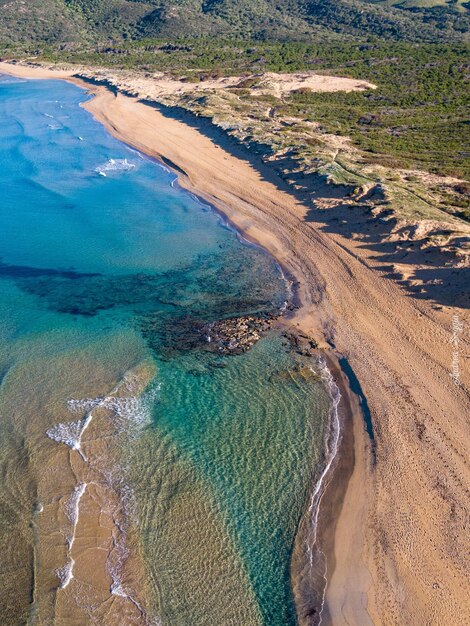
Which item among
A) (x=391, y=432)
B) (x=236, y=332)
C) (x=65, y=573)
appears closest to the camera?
(x=65, y=573)

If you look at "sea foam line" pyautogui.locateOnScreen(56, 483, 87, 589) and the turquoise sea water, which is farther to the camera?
the turquoise sea water

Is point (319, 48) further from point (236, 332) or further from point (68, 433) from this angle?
point (68, 433)

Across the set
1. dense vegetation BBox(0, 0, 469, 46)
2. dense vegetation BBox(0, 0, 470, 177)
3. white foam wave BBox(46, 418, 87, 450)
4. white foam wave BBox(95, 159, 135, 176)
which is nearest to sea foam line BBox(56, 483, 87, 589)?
white foam wave BBox(46, 418, 87, 450)

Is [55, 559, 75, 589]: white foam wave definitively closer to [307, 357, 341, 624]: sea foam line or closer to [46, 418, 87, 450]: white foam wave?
[46, 418, 87, 450]: white foam wave

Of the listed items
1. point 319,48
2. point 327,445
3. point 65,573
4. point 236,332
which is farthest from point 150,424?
point 319,48

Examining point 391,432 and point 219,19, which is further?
point 219,19

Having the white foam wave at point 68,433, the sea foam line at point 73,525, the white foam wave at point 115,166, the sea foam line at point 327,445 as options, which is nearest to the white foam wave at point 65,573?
the sea foam line at point 73,525
